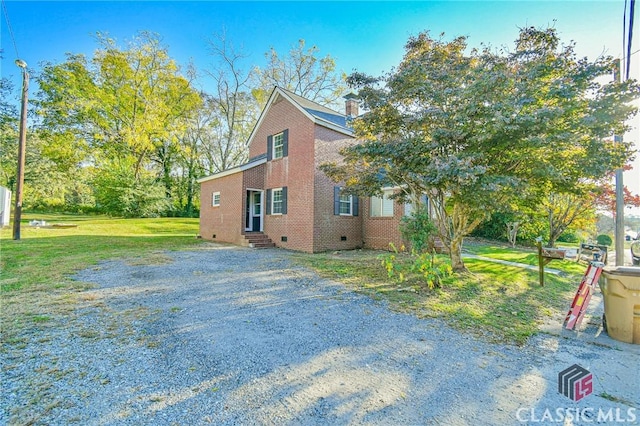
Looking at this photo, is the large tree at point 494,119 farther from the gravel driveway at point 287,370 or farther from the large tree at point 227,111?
the large tree at point 227,111

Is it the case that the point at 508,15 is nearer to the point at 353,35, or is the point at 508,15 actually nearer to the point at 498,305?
the point at 353,35

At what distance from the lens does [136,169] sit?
26203 millimetres

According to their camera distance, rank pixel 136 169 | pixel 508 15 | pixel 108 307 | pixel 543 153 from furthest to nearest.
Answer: pixel 136 169
pixel 508 15
pixel 543 153
pixel 108 307

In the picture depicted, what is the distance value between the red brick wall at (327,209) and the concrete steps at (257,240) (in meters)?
2.59

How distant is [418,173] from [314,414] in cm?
552

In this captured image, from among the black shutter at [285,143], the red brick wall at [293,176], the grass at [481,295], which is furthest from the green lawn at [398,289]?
the black shutter at [285,143]

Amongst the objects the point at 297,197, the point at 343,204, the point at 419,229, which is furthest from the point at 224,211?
the point at 419,229

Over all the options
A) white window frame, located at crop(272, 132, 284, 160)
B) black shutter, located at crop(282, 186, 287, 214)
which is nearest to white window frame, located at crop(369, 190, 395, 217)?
→ black shutter, located at crop(282, 186, 287, 214)

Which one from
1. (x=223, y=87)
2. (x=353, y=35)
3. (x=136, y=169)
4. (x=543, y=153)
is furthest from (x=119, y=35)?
(x=543, y=153)

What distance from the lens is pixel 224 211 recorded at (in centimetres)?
1489

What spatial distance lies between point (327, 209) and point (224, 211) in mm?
5552

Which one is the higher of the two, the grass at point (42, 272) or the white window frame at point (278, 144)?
the white window frame at point (278, 144)

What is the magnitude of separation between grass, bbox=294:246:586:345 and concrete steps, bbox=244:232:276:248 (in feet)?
14.9

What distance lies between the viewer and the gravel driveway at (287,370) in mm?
2393
